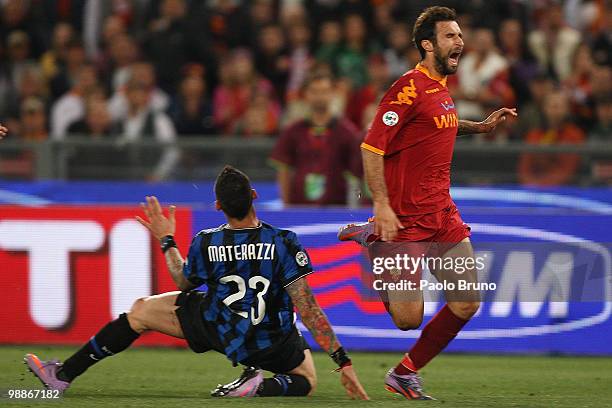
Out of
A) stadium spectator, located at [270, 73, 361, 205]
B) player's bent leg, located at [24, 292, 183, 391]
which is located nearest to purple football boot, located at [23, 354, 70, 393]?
player's bent leg, located at [24, 292, 183, 391]

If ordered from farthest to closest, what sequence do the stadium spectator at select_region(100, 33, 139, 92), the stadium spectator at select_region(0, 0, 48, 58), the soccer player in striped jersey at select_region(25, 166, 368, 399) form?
the stadium spectator at select_region(0, 0, 48, 58), the stadium spectator at select_region(100, 33, 139, 92), the soccer player in striped jersey at select_region(25, 166, 368, 399)

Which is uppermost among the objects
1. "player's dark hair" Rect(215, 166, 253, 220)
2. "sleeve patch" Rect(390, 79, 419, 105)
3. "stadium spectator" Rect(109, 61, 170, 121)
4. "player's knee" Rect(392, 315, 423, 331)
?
"stadium spectator" Rect(109, 61, 170, 121)

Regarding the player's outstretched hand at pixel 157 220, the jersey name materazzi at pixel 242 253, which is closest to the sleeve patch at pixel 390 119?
the jersey name materazzi at pixel 242 253

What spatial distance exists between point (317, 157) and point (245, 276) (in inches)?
168

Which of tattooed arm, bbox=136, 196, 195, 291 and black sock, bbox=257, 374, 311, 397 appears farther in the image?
black sock, bbox=257, 374, 311, 397

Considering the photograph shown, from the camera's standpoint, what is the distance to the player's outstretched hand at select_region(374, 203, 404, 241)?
7.21m

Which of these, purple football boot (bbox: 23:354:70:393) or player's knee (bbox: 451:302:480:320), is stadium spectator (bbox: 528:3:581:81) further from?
purple football boot (bbox: 23:354:70:393)

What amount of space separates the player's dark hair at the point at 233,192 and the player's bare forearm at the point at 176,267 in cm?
40

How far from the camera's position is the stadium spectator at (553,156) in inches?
490

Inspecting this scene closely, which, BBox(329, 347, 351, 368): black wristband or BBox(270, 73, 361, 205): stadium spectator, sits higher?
BBox(270, 73, 361, 205): stadium spectator

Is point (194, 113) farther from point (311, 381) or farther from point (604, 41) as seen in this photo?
point (311, 381)

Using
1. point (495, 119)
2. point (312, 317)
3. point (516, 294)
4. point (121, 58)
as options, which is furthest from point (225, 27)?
point (312, 317)

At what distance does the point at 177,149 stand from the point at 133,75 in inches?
87.5

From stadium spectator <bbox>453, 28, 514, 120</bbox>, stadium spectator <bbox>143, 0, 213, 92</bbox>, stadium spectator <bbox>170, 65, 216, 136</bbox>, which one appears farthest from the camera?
stadium spectator <bbox>143, 0, 213, 92</bbox>
